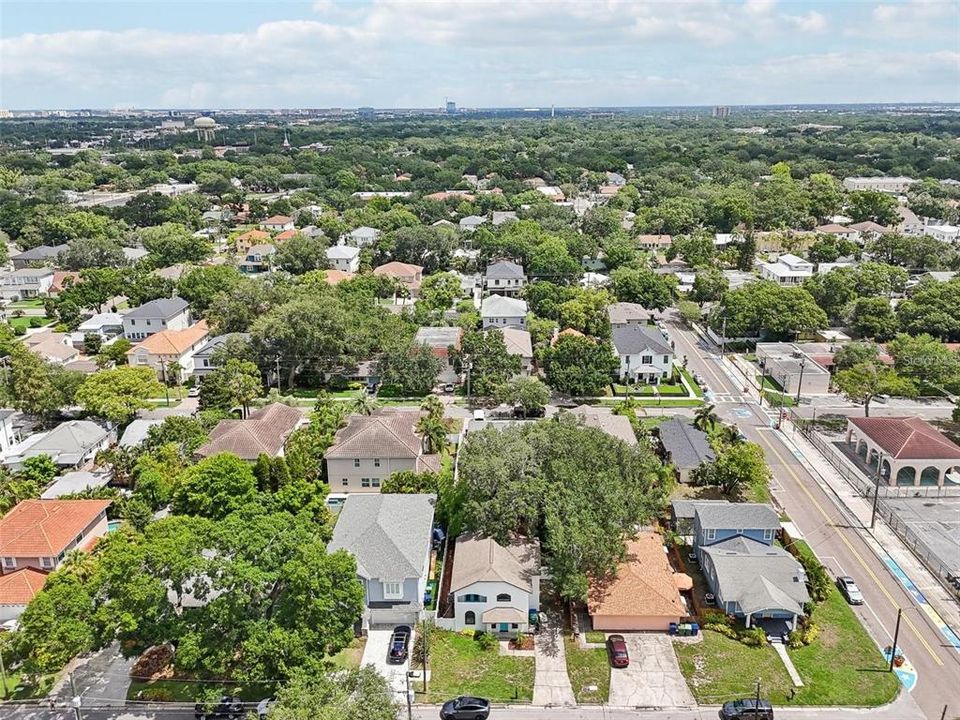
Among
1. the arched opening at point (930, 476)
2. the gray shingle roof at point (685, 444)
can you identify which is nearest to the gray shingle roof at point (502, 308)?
the gray shingle roof at point (685, 444)

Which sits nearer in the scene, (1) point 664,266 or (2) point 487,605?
(2) point 487,605

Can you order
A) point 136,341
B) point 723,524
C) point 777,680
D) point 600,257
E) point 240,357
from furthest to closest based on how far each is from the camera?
point 600,257, point 136,341, point 240,357, point 723,524, point 777,680

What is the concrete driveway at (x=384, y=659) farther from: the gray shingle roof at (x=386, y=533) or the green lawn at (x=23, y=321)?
the green lawn at (x=23, y=321)

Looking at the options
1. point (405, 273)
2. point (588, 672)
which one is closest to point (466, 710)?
point (588, 672)

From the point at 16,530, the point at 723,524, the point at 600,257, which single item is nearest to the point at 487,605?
the point at 723,524

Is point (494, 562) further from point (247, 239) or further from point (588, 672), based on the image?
point (247, 239)

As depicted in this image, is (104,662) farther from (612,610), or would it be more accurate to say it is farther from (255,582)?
(612,610)
